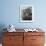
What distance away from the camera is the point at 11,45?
11.7ft

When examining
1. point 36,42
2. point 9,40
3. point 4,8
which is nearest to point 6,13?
point 4,8

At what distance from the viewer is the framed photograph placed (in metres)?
4.05

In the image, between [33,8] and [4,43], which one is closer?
[4,43]

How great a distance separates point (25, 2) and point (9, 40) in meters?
1.39

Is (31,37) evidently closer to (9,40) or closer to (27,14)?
(9,40)

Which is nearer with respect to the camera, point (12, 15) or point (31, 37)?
point (31, 37)

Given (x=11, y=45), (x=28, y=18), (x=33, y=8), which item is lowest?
(x=11, y=45)

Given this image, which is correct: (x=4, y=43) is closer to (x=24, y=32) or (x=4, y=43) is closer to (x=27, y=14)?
(x=24, y=32)

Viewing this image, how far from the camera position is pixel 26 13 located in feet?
13.4

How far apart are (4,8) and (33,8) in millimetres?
974

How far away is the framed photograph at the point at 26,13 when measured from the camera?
13.3 feet

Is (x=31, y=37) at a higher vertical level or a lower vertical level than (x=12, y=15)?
lower

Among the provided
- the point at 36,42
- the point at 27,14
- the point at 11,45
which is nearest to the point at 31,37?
the point at 36,42

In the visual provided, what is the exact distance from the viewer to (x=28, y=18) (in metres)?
4.05
